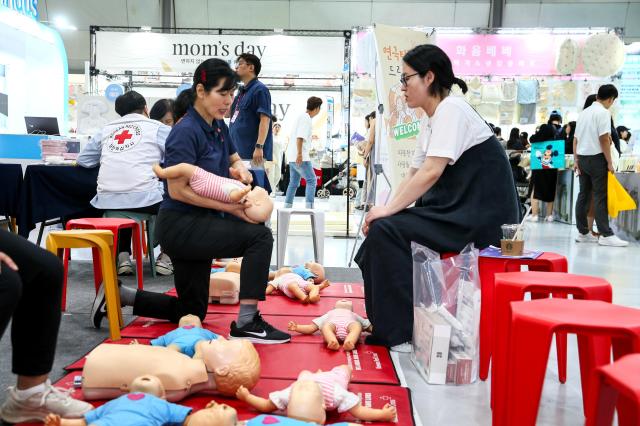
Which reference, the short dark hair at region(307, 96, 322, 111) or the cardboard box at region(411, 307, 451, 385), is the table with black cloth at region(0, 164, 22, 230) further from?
the short dark hair at region(307, 96, 322, 111)

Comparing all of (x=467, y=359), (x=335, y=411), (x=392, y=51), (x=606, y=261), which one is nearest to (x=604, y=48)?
(x=606, y=261)

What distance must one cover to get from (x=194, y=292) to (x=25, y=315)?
1190mm

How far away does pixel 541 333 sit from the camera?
1389mm

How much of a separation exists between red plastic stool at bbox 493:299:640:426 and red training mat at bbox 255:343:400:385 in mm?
646

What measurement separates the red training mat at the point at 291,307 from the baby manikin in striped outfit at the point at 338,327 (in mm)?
372

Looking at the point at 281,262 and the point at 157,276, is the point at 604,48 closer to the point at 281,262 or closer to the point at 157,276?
the point at 281,262

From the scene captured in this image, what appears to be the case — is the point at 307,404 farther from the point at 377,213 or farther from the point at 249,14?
the point at 249,14

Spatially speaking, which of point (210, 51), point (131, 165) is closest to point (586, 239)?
point (210, 51)

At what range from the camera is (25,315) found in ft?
5.07

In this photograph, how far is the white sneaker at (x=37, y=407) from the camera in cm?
159

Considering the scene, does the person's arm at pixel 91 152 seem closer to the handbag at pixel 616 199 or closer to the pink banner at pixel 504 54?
the handbag at pixel 616 199

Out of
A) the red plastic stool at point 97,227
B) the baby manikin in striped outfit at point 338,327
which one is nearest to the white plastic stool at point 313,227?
the red plastic stool at point 97,227

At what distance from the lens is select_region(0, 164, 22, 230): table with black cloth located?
3.90 meters

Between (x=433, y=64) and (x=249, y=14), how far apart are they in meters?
11.1
